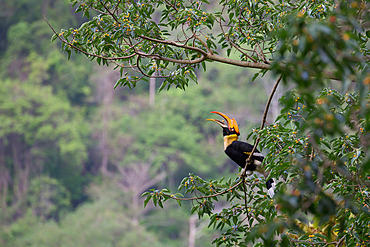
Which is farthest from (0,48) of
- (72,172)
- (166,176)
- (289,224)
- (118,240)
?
(289,224)

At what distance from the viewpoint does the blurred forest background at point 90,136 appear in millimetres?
14766

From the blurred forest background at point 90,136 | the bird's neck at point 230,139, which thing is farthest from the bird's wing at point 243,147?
the blurred forest background at point 90,136

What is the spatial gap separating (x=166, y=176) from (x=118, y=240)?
12.2 feet

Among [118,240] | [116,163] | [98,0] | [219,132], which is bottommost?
[98,0]

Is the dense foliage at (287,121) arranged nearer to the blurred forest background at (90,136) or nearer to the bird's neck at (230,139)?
the bird's neck at (230,139)

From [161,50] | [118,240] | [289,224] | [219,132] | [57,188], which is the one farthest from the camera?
[219,132]

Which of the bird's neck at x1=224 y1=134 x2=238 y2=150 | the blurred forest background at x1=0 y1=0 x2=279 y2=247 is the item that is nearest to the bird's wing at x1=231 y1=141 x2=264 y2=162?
the bird's neck at x1=224 y1=134 x2=238 y2=150

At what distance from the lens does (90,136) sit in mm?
17531

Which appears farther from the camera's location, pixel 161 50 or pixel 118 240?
pixel 118 240

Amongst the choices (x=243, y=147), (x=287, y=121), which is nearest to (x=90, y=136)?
(x=243, y=147)

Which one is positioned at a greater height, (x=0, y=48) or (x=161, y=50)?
(x=0, y=48)

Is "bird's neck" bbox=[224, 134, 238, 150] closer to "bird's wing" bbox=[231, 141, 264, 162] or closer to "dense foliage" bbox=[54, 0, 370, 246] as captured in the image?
"bird's wing" bbox=[231, 141, 264, 162]

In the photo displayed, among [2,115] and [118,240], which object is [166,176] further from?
[2,115]

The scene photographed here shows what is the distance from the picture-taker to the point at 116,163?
16.8m
